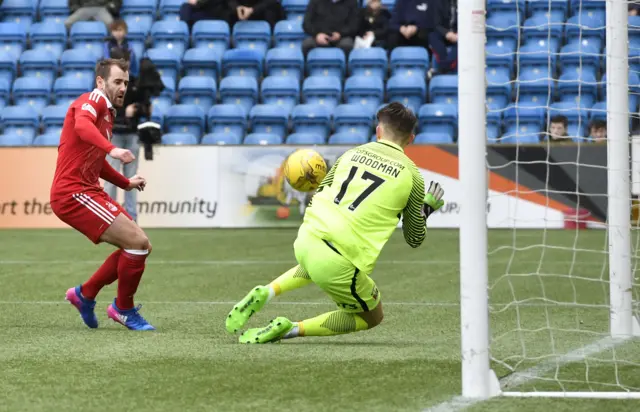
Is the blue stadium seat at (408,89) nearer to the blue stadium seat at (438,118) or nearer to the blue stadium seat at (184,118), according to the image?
the blue stadium seat at (438,118)

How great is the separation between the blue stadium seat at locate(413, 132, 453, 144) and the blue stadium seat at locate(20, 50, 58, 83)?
648 centimetres

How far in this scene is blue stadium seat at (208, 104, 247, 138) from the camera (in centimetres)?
1805

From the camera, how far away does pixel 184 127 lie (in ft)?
59.7

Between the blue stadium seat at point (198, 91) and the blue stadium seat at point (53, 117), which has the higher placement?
the blue stadium seat at point (198, 91)

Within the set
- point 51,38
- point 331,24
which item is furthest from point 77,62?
point 331,24

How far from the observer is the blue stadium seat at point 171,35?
1955 centimetres

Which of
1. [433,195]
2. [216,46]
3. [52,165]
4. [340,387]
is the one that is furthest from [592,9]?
[340,387]

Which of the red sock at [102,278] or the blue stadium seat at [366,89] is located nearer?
the red sock at [102,278]

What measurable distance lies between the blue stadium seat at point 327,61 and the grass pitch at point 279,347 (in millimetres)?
7257

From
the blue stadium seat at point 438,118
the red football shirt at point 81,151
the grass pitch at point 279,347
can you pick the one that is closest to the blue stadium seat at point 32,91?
the blue stadium seat at point 438,118

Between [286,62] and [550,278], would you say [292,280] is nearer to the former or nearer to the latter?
[550,278]

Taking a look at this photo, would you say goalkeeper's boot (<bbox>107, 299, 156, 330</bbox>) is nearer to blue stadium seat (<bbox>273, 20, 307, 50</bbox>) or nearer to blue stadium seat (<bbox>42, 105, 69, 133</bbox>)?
blue stadium seat (<bbox>42, 105, 69, 133</bbox>)

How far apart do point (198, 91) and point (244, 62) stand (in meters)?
0.94

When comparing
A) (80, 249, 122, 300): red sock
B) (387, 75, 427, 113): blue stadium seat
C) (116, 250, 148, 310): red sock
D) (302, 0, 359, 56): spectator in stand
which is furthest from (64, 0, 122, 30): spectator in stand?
(116, 250, 148, 310): red sock
